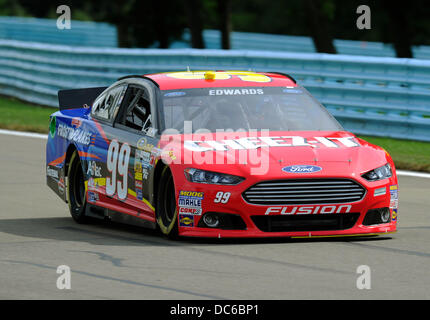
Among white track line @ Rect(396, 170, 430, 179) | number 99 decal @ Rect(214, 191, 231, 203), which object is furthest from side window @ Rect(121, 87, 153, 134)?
white track line @ Rect(396, 170, 430, 179)

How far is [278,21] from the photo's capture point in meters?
70.5

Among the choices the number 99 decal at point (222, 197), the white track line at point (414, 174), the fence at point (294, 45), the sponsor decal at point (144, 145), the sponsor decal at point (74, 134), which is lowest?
the fence at point (294, 45)

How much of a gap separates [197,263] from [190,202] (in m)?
0.88

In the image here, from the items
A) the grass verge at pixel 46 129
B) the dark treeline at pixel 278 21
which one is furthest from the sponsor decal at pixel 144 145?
the dark treeline at pixel 278 21

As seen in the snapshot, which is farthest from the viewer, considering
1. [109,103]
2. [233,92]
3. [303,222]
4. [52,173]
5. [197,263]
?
[52,173]

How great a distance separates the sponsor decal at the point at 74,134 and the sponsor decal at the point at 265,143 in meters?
1.81

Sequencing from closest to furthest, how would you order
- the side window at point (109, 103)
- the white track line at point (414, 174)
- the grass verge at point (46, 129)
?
1. the side window at point (109, 103)
2. the white track line at point (414, 174)
3. the grass verge at point (46, 129)

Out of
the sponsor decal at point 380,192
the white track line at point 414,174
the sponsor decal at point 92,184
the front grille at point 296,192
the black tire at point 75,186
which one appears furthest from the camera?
the white track line at point 414,174

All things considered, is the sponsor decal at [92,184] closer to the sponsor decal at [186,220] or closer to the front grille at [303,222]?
the sponsor decal at [186,220]

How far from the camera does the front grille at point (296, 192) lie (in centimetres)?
896

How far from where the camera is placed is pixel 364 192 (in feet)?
30.1

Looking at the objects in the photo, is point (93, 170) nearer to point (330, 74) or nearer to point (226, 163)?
point (226, 163)

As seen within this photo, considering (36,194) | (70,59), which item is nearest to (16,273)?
(36,194)

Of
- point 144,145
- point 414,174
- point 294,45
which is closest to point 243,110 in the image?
point 144,145
